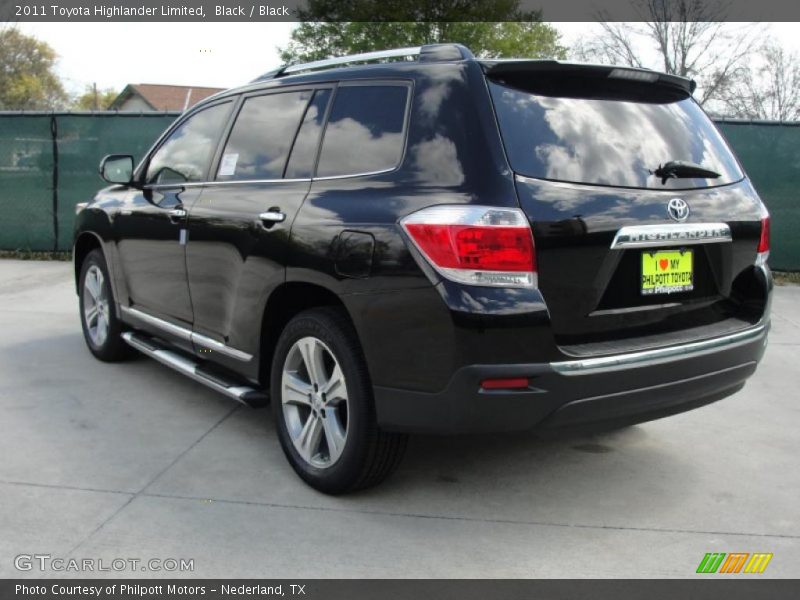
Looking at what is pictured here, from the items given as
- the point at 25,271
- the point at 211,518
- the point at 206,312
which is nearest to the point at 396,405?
the point at 211,518

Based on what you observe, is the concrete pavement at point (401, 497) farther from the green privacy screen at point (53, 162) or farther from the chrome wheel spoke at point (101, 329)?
the green privacy screen at point (53, 162)

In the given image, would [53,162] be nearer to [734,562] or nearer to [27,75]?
[734,562]

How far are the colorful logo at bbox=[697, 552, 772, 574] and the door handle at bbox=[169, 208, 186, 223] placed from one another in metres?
3.10

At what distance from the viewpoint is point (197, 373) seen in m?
4.41

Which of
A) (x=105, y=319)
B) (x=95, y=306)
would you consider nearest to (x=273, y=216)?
(x=105, y=319)

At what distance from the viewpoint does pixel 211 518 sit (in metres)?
3.40

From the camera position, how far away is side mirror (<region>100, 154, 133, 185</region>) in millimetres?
5336

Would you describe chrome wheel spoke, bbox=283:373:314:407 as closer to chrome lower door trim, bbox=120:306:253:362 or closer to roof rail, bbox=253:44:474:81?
chrome lower door trim, bbox=120:306:253:362

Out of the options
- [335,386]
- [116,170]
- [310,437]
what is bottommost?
[310,437]

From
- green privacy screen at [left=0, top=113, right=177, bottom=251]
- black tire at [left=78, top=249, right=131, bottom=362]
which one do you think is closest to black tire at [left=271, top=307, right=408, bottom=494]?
black tire at [left=78, top=249, right=131, bottom=362]

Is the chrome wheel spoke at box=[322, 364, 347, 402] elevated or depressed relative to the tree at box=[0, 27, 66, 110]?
depressed

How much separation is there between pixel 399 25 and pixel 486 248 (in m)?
30.6

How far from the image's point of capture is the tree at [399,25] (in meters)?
31.6

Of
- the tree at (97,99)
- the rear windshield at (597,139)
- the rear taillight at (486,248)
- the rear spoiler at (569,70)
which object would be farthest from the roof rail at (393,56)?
the tree at (97,99)
